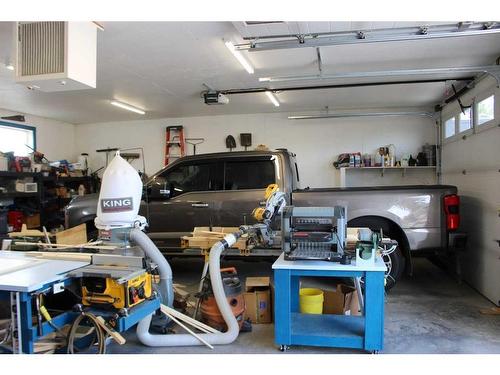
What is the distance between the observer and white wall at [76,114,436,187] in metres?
7.62

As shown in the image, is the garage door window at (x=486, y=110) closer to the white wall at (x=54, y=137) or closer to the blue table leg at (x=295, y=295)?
the blue table leg at (x=295, y=295)

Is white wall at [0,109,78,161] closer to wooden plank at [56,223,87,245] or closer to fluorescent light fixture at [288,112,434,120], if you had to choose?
wooden plank at [56,223,87,245]

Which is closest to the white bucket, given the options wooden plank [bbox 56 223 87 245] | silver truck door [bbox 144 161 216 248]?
silver truck door [bbox 144 161 216 248]

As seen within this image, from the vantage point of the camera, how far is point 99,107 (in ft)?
24.5

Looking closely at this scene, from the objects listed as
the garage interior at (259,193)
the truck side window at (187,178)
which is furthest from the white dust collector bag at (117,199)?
the truck side window at (187,178)

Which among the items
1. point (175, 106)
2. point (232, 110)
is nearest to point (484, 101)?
point (232, 110)

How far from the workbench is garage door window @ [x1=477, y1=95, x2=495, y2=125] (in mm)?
4375

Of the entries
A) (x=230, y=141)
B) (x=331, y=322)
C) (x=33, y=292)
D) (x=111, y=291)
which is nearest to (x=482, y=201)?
(x=331, y=322)

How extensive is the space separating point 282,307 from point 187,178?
2783 millimetres

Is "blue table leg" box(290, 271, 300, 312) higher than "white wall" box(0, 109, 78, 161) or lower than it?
lower

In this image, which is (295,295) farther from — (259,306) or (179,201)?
(179,201)

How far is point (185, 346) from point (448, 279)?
3921 mm

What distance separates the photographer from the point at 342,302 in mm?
3764

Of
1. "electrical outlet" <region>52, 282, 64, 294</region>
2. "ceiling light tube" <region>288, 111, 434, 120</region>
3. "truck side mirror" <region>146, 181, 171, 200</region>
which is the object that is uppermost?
"ceiling light tube" <region>288, 111, 434, 120</region>
